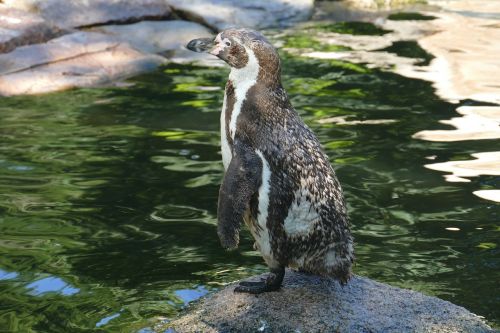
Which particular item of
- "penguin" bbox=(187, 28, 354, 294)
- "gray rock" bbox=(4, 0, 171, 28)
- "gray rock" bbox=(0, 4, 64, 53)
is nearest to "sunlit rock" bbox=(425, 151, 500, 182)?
"penguin" bbox=(187, 28, 354, 294)

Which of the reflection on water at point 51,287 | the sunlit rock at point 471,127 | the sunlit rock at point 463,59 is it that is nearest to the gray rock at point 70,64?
the sunlit rock at point 463,59

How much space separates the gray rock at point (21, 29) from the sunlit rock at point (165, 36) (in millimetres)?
868

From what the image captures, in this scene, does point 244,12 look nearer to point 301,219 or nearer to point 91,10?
point 91,10

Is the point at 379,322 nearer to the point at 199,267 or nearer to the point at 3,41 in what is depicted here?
the point at 199,267

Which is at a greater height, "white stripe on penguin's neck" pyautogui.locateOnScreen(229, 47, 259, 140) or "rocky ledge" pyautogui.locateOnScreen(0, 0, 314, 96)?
"white stripe on penguin's neck" pyautogui.locateOnScreen(229, 47, 259, 140)

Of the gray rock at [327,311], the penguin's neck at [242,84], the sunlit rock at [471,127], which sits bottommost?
the sunlit rock at [471,127]

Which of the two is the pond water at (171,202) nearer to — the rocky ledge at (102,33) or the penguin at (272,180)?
the rocky ledge at (102,33)

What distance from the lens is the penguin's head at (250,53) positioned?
174 inches

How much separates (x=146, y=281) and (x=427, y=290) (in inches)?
63.2

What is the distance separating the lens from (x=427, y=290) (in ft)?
17.1

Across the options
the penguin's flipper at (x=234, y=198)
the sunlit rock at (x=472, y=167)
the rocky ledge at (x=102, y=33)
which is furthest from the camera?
the rocky ledge at (x=102, y=33)

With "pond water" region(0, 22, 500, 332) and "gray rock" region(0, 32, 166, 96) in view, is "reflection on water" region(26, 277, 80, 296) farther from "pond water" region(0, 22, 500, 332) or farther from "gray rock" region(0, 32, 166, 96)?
"gray rock" region(0, 32, 166, 96)

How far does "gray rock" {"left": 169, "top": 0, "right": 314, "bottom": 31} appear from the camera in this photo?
12570 mm

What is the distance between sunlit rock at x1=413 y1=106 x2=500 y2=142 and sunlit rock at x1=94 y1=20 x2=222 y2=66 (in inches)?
142
